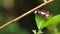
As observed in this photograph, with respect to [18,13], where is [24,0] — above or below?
above

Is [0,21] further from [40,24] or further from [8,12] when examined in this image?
[40,24]

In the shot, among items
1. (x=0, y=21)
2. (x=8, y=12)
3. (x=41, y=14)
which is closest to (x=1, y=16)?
(x=0, y=21)

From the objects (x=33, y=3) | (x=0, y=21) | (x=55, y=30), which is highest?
(x=33, y=3)

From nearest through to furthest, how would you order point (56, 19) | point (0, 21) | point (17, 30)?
point (56, 19) < point (17, 30) < point (0, 21)

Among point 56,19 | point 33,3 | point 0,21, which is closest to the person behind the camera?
point 56,19

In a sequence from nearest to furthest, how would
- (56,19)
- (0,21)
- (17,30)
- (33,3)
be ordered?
1. (56,19)
2. (17,30)
3. (0,21)
4. (33,3)

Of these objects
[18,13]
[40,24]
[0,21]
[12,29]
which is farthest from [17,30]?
[40,24]

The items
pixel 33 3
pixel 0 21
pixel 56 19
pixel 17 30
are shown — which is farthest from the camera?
pixel 33 3

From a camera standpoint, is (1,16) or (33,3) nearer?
(1,16)

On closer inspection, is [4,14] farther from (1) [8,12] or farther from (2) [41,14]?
(2) [41,14]
